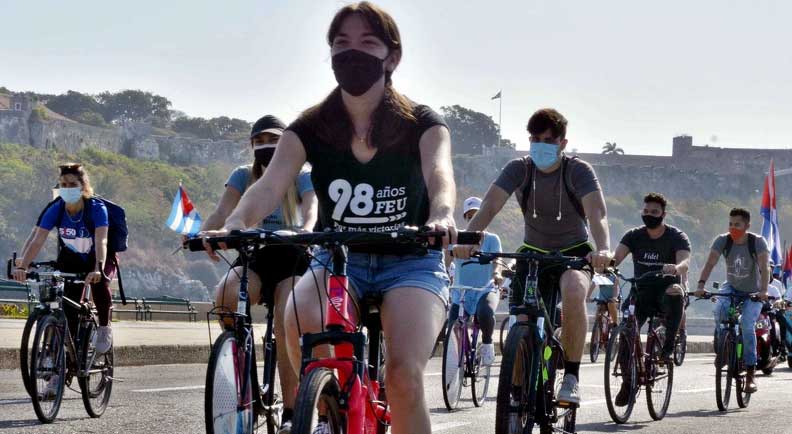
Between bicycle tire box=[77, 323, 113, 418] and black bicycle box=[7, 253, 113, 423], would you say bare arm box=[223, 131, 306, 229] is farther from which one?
bicycle tire box=[77, 323, 113, 418]

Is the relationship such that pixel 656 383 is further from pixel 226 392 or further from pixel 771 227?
pixel 771 227

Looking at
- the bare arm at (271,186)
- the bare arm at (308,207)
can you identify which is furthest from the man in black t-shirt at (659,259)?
the bare arm at (271,186)

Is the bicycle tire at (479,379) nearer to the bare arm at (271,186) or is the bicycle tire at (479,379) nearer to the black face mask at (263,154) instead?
the black face mask at (263,154)

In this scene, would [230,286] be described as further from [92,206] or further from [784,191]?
[784,191]

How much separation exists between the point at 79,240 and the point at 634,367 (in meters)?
3.92

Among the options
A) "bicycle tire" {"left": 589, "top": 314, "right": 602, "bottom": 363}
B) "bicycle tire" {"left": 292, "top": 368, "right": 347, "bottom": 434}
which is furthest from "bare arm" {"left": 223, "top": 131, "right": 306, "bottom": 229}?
"bicycle tire" {"left": 589, "top": 314, "right": 602, "bottom": 363}

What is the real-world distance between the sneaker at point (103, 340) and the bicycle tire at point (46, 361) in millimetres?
427

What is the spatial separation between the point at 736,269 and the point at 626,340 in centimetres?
333

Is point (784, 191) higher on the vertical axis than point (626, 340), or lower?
higher

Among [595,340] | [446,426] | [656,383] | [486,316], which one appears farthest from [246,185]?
[595,340]

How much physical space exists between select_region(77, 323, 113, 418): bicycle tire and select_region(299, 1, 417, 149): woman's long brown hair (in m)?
4.68

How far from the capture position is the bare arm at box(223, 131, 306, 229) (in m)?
5.19

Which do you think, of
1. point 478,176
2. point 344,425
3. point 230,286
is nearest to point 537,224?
point 230,286

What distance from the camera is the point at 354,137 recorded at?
5.30m
